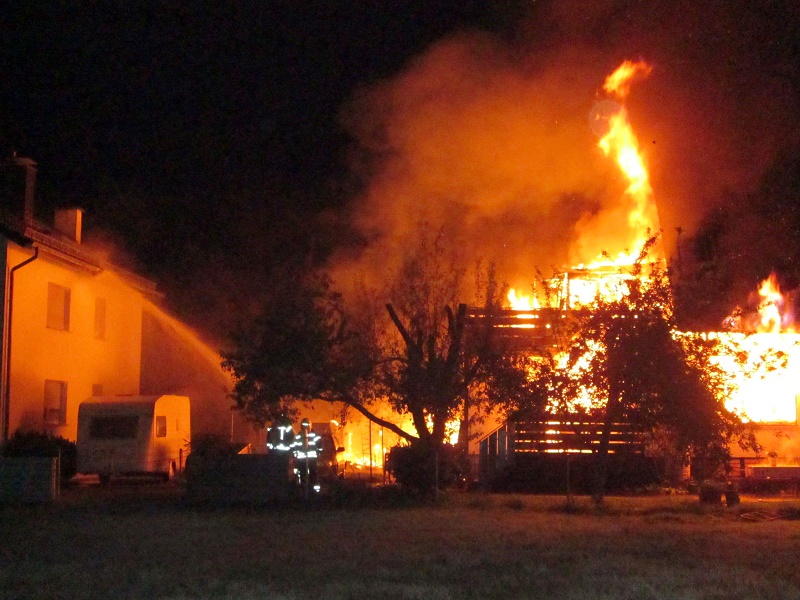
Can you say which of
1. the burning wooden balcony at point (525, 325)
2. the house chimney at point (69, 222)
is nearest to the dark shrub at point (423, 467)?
the burning wooden balcony at point (525, 325)

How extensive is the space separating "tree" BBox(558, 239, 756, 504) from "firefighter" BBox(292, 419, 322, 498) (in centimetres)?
582

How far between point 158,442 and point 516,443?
354 inches

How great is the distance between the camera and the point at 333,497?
60.2ft

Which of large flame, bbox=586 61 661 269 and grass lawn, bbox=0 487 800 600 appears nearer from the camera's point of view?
grass lawn, bbox=0 487 800 600

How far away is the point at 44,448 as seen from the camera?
71.6 ft

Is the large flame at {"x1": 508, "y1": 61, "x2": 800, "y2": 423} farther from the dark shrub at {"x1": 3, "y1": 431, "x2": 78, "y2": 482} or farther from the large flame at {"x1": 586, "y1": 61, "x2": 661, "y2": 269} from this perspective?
the dark shrub at {"x1": 3, "y1": 431, "x2": 78, "y2": 482}

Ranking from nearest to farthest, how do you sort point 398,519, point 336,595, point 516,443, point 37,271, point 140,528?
point 336,595
point 140,528
point 398,519
point 516,443
point 37,271

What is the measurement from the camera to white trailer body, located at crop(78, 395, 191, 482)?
75.8 ft

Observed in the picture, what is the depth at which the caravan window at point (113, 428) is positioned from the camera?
76.3 feet

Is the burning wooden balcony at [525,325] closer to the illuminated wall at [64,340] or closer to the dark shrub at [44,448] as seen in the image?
the dark shrub at [44,448]

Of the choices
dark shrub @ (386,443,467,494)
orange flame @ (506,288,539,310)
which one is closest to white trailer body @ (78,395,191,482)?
dark shrub @ (386,443,467,494)

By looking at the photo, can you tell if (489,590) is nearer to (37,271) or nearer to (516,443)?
(516,443)

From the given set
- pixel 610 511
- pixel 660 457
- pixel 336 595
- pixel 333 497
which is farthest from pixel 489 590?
pixel 660 457

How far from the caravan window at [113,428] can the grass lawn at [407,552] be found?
6402 mm
